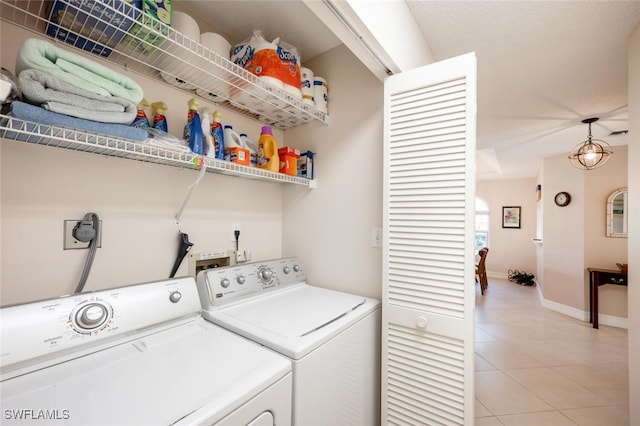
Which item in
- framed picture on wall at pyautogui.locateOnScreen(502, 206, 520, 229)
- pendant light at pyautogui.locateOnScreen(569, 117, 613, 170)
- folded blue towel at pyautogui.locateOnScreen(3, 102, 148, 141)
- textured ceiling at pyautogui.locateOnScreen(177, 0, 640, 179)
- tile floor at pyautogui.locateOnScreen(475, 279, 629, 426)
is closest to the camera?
folded blue towel at pyautogui.locateOnScreen(3, 102, 148, 141)

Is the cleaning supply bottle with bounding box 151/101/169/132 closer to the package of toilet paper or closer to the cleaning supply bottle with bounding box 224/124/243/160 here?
the cleaning supply bottle with bounding box 224/124/243/160

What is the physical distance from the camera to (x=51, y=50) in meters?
0.77

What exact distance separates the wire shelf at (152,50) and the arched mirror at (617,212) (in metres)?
4.82

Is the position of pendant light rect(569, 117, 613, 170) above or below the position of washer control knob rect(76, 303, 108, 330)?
above

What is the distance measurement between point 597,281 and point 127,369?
5.28 m

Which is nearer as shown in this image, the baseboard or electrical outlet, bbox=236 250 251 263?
electrical outlet, bbox=236 250 251 263

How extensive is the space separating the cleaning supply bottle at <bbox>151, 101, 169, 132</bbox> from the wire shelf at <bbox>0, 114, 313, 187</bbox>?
0.52 ft

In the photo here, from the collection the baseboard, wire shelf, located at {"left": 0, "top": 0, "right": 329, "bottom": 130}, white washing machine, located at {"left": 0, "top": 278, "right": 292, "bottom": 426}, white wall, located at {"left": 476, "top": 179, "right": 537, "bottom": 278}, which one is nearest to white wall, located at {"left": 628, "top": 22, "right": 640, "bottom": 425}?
wire shelf, located at {"left": 0, "top": 0, "right": 329, "bottom": 130}

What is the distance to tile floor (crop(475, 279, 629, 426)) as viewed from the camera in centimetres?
195

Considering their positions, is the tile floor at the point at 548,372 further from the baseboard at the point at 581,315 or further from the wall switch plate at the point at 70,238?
the wall switch plate at the point at 70,238

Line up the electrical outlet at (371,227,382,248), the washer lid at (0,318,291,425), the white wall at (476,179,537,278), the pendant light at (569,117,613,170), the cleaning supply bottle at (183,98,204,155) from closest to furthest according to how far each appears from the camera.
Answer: the washer lid at (0,318,291,425) < the cleaning supply bottle at (183,98,204,155) < the electrical outlet at (371,227,382,248) < the pendant light at (569,117,613,170) < the white wall at (476,179,537,278)

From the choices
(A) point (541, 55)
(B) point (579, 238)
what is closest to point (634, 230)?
(A) point (541, 55)

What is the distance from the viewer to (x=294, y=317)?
1142 millimetres

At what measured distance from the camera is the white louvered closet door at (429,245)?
43.4 inches
